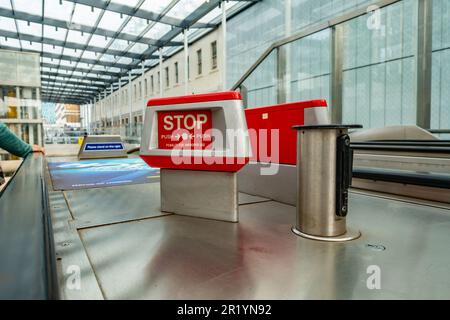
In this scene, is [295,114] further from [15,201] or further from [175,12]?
[175,12]

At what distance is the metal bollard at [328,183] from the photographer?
1.23m

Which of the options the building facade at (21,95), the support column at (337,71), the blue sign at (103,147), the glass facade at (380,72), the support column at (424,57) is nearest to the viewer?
the support column at (424,57)

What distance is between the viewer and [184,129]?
1.51 meters

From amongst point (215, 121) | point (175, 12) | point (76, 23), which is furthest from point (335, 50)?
point (76, 23)

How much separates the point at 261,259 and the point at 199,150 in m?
0.62

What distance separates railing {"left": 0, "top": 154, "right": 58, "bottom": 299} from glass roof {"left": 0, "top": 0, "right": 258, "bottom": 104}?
8.96m

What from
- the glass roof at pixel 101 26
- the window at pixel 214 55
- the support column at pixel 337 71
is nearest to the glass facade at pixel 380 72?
the support column at pixel 337 71

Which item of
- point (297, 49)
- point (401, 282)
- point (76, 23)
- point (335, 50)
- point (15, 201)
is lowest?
point (401, 282)

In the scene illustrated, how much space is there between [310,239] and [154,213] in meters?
0.78

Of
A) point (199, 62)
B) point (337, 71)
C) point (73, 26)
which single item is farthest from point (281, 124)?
point (199, 62)

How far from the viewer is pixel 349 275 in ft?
2.96

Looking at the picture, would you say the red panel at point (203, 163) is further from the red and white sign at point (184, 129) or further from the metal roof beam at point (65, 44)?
the metal roof beam at point (65, 44)

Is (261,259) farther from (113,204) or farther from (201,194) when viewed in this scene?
(113,204)
